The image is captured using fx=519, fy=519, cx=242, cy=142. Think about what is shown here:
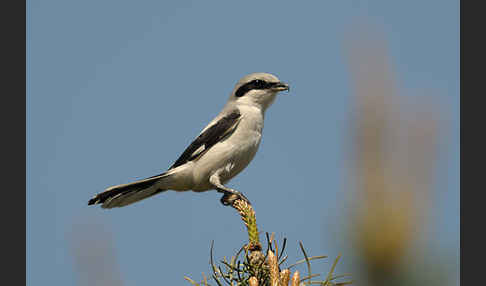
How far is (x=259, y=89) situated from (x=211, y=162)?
1.18 m

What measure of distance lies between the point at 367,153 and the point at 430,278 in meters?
0.31

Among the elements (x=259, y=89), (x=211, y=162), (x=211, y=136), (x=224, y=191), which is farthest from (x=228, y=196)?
(x=259, y=89)

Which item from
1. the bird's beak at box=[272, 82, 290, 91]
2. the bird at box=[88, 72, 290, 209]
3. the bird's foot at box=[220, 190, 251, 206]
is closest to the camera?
the bird's foot at box=[220, 190, 251, 206]

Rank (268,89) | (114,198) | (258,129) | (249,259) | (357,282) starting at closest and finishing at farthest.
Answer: (357,282)
(249,259)
(114,198)
(258,129)
(268,89)

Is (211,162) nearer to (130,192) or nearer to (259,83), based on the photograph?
(130,192)

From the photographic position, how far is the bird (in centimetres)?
524

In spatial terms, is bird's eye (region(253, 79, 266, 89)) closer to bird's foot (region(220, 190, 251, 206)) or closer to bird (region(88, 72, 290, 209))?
bird (region(88, 72, 290, 209))

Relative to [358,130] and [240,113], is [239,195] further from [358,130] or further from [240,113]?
[358,130]

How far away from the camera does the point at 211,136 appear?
17.9 feet

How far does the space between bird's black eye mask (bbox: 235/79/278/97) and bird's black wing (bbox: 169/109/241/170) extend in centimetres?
50

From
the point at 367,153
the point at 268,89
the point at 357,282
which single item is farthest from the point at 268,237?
the point at 268,89

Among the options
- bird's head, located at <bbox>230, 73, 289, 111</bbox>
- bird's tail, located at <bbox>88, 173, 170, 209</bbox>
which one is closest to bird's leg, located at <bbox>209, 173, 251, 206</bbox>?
bird's tail, located at <bbox>88, 173, 170, 209</bbox>

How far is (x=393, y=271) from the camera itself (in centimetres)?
110

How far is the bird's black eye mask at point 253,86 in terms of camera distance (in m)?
5.98
